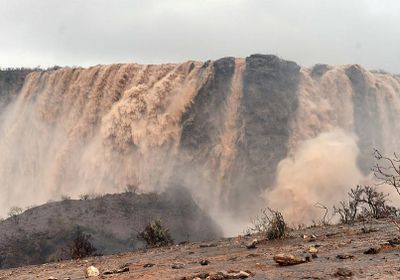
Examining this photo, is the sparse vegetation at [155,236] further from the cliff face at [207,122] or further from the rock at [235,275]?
the rock at [235,275]

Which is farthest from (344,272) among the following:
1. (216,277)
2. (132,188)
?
(132,188)

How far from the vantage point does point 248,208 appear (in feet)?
83.5

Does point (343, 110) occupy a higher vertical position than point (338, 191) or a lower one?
higher

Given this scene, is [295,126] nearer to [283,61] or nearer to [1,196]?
[283,61]

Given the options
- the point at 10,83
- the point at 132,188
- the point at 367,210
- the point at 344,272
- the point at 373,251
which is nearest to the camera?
the point at 344,272

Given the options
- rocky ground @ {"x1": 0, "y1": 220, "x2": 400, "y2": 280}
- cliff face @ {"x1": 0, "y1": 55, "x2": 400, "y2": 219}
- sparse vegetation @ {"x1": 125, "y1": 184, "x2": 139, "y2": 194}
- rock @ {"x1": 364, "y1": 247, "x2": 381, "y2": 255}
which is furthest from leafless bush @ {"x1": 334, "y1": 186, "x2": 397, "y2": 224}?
sparse vegetation @ {"x1": 125, "y1": 184, "x2": 139, "y2": 194}

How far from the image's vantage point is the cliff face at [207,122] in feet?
87.0

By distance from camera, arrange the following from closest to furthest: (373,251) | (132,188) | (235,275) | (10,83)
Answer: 1. (235,275)
2. (373,251)
3. (132,188)
4. (10,83)

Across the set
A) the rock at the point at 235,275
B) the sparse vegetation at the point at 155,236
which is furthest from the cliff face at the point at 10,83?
the rock at the point at 235,275

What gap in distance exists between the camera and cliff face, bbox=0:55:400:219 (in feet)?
87.0

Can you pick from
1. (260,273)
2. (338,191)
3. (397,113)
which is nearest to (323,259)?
(260,273)

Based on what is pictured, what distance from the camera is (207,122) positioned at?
2791 centimetres

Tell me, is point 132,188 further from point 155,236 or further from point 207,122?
point 155,236

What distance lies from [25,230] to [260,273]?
640 inches
